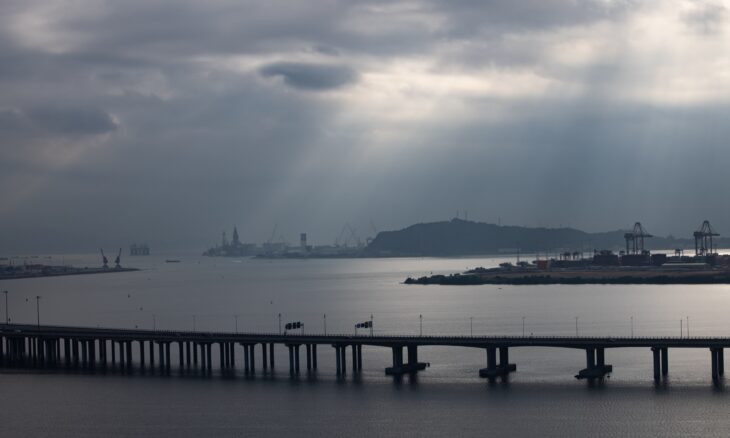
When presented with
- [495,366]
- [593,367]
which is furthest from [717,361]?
[495,366]

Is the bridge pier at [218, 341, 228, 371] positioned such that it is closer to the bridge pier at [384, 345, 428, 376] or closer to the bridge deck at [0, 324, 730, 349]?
the bridge deck at [0, 324, 730, 349]

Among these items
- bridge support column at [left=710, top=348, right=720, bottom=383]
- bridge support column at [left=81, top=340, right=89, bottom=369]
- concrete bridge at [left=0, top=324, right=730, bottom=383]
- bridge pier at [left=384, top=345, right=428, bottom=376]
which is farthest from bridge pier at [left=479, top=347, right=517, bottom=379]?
bridge support column at [left=81, top=340, right=89, bottom=369]

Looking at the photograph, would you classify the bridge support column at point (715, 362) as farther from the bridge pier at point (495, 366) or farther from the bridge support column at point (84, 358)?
the bridge support column at point (84, 358)

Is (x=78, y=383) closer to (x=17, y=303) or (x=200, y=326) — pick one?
(x=200, y=326)

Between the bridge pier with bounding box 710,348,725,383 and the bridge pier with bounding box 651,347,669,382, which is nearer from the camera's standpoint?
the bridge pier with bounding box 710,348,725,383

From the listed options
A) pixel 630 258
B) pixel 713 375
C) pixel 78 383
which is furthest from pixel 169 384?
pixel 630 258

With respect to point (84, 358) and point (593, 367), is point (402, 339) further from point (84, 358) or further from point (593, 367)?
point (84, 358)

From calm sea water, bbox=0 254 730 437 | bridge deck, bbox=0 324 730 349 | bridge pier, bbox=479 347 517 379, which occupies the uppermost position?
bridge deck, bbox=0 324 730 349
